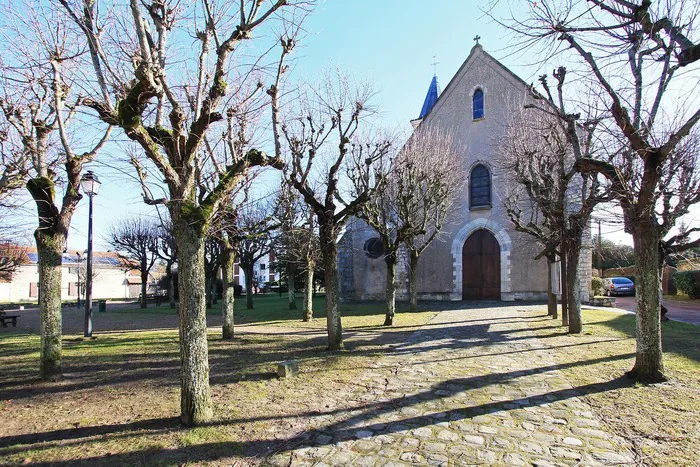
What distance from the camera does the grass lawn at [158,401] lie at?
12.9 ft

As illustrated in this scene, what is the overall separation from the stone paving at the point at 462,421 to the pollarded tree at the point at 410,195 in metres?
5.91

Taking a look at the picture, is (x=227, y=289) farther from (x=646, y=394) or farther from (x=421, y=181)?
(x=646, y=394)

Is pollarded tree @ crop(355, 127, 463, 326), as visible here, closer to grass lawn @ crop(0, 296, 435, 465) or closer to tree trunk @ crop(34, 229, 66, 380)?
grass lawn @ crop(0, 296, 435, 465)

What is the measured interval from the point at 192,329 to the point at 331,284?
426 cm

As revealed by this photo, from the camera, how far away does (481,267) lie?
2159cm

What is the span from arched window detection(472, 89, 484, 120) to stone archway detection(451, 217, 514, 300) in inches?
221

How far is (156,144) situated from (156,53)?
3.91 ft

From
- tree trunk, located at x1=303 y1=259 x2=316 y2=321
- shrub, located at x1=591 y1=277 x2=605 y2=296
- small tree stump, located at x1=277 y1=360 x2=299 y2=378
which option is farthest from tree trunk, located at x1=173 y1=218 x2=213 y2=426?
shrub, located at x1=591 y1=277 x2=605 y2=296

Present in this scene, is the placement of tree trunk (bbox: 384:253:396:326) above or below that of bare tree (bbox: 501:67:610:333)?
below

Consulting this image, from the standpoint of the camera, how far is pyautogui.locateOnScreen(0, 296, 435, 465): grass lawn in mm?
3930

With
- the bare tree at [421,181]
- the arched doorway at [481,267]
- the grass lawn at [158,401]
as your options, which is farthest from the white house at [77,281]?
the grass lawn at [158,401]

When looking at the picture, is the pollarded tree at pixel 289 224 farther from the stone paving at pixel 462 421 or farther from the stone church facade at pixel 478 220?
the stone paving at pixel 462 421

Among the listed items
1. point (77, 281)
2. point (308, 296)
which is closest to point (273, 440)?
point (308, 296)

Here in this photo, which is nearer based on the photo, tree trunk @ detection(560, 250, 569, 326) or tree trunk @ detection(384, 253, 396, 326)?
tree trunk @ detection(560, 250, 569, 326)
